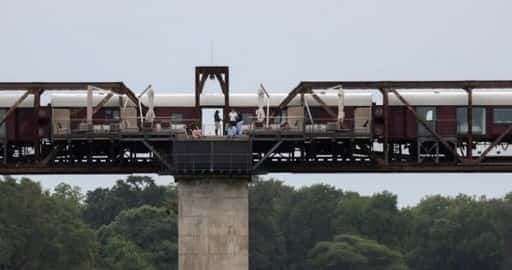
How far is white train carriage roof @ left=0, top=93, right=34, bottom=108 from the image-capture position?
139 meters

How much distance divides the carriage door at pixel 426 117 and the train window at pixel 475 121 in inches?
52.2

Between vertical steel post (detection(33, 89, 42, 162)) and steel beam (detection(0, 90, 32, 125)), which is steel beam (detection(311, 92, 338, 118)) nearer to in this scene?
vertical steel post (detection(33, 89, 42, 162))

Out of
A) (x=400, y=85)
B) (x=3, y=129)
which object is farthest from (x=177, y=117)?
(x=400, y=85)

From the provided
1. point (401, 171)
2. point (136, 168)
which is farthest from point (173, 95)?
point (401, 171)

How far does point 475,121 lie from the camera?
139 meters

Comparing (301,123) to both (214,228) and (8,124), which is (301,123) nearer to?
(214,228)

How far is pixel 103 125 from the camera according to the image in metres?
138

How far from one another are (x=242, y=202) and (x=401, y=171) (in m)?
8.54

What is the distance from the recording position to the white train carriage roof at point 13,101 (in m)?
139

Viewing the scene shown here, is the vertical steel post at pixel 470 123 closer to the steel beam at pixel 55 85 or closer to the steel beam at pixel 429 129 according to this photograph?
the steel beam at pixel 429 129

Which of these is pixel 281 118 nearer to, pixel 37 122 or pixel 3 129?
pixel 37 122

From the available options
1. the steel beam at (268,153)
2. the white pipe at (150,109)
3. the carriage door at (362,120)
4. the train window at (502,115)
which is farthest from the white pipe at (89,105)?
the train window at (502,115)

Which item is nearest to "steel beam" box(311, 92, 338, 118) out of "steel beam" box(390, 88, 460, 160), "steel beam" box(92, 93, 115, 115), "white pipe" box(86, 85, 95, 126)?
"steel beam" box(390, 88, 460, 160)

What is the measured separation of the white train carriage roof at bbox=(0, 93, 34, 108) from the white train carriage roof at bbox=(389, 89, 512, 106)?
19091 millimetres
